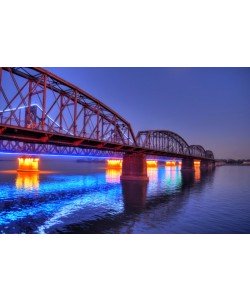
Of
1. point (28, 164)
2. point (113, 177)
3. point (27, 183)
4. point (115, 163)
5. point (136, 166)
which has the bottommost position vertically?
point (113, 177)

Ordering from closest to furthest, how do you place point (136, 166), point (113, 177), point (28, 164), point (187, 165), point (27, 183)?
Result: point (27, 183) < point (136, 166) < point (113, 177) < point (28, 164) < point (187, 165)

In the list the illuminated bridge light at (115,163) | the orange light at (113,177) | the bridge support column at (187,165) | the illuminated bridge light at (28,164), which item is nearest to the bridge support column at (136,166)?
the orange light at (113,177)

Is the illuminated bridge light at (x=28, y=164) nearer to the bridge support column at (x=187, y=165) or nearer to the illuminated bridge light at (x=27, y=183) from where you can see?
the illuminated bridge light at (x=27, y=183)

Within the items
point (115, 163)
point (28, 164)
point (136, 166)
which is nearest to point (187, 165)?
point (115, 163)

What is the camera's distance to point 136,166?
65062 mm

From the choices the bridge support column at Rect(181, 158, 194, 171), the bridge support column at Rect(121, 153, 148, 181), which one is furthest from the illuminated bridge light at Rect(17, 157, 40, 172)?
the bridge support column at Rect(181, 158, 194, 171)

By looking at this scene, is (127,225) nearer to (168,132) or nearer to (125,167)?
(125,167)

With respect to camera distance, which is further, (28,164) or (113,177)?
(28,164)

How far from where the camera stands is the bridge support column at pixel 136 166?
63.5m

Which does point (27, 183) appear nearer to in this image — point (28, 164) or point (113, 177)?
point (113, 177)

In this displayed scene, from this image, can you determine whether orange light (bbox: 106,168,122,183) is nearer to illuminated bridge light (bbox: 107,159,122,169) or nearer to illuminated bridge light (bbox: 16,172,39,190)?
illuminated bridge light (bbox: 16,172,39,190)
